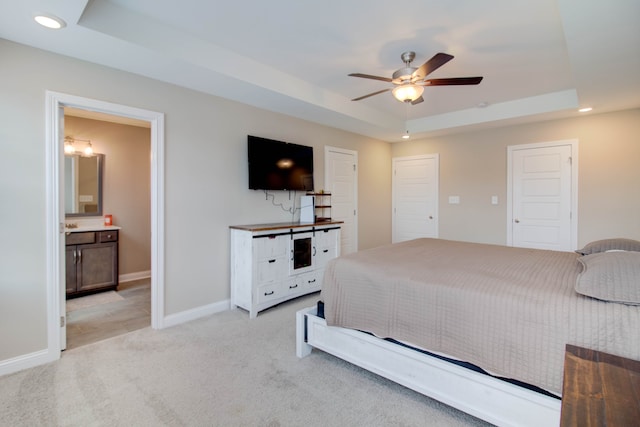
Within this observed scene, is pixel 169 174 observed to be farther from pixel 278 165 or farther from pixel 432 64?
pixel 432 64

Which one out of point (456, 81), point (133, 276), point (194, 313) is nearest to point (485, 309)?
point (456, 81)

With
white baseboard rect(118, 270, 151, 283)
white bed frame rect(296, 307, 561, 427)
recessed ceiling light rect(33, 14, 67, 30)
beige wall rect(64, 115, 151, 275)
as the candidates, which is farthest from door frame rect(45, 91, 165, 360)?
white baseboard rect(118, 270, 151, 283)

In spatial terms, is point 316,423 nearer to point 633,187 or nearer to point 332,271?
point 332,271

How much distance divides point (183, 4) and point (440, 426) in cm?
316

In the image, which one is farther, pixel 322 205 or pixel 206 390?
pixel 322 205

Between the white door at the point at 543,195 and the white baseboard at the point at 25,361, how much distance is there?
552cm

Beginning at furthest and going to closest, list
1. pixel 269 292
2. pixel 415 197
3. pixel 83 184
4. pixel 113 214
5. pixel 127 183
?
pixel 415 197, pixel 127 183, pixel 113 214, pixel 83 184, pixel 269 292

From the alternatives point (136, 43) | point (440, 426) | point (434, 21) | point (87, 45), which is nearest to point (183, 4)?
point (136, 43)

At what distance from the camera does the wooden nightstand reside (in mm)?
759

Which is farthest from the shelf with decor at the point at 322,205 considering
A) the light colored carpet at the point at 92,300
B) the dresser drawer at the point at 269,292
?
the light colored carpet at the point at 92,300

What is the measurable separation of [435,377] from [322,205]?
3.11m

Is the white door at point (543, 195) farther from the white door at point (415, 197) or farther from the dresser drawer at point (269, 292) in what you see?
the dresser drawer at point (269, 292)

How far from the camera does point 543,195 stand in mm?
4383

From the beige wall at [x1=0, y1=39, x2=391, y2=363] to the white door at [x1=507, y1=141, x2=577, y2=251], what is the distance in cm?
262
